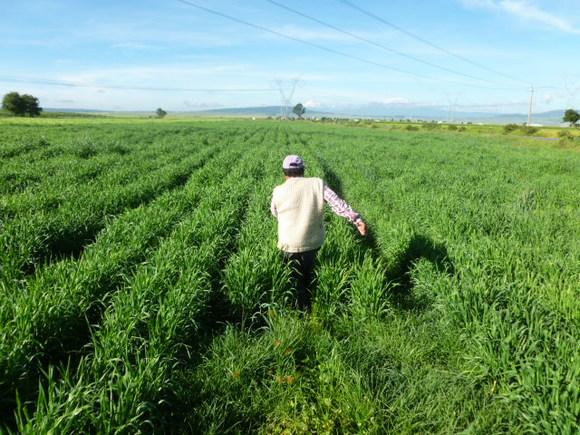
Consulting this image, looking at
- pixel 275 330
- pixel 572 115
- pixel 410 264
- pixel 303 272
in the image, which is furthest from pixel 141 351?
pixel 572 115

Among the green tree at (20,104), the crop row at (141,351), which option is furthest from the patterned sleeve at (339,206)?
the green tree at (20,104)

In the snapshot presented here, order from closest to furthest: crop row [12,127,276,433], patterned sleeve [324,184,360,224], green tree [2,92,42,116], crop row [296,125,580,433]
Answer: crop row [12,127,276,433] → crop row [296,125,580,433] → patterned sleeve [324,184,360,224] → green tree [2,92,42,116]

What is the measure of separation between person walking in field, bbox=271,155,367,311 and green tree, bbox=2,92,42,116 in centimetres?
9495

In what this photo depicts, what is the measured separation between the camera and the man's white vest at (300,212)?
438 cm

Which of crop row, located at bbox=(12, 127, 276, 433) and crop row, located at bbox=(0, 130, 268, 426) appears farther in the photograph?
crop row, located at bbox=(0, 130, 268, 426)

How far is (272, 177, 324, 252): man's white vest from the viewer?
438cm

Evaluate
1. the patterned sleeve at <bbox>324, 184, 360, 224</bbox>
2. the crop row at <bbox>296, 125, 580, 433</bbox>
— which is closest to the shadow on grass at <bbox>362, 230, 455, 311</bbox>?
the crop row at <bbox>296, 125, 580, 433</bbox>

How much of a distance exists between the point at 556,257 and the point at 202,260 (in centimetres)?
530

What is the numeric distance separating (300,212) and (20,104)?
95.9 metres

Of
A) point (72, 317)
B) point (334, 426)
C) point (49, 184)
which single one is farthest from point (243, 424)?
point (49, 184)

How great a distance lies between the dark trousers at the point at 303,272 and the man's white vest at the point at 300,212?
5.1 inches

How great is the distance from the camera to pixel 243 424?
2891 millimetres

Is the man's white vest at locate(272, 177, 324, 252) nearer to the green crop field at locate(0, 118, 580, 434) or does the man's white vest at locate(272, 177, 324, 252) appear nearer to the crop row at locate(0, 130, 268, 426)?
the green crop field at locate(0, 118, 580, 434)

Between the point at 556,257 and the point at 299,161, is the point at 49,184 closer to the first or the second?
the point at 299,161
